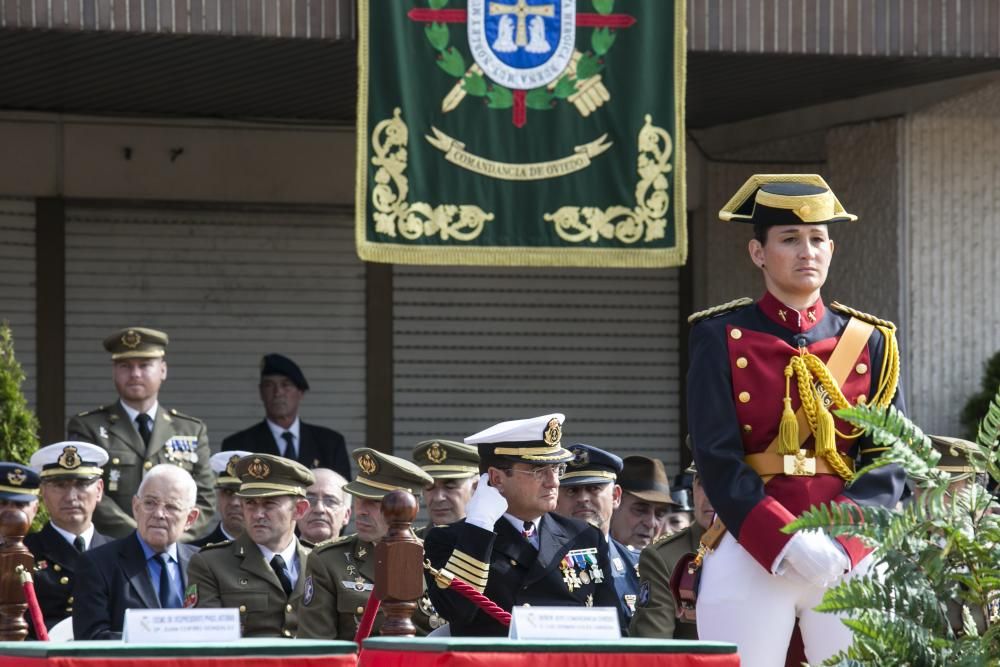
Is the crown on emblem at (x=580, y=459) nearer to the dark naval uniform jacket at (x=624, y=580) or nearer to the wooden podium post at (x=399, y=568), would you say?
the dark naval uniform jacket at (x=624, y=580)

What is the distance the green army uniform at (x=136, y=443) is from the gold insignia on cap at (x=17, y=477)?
130 centimetres

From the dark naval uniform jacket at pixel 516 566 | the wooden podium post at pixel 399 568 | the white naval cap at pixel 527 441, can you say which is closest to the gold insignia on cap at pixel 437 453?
the dark naval uniform jacket at pixel 516 566

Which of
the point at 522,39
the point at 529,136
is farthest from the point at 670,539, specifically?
the point at 522,39

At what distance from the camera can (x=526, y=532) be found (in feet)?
19.8

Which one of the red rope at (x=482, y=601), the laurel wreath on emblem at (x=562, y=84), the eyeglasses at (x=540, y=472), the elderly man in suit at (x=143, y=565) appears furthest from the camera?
the laurel wreath on emblem at (x=562, y=84)

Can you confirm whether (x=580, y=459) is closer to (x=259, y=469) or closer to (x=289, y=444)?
(x=259, y=469)

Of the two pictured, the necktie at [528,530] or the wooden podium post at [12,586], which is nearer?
the wooden podium post at [12,586]

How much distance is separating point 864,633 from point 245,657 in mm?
1223

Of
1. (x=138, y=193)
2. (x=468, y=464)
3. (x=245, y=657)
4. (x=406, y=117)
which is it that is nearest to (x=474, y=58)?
(x=406, y=117)

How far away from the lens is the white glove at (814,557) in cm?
450

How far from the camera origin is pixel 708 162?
1265 cm

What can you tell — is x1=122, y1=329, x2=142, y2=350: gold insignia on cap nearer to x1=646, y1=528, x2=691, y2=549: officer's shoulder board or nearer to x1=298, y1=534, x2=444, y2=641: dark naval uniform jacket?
x1=298, y1=534, x2=444, y2=641: dark naval uniform jacket

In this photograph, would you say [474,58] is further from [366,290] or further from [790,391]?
[790,391]

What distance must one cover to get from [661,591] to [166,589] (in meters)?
1.99
